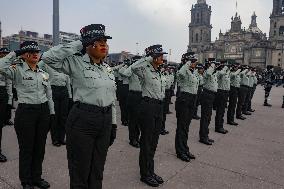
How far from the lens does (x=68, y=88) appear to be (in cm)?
700

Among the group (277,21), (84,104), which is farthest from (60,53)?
(277,21)

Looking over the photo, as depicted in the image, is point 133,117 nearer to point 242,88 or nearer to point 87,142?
point 87,142

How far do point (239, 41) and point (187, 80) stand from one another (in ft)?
269

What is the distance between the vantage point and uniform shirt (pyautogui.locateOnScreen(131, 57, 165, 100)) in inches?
193

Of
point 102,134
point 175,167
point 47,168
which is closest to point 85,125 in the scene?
point 102,134

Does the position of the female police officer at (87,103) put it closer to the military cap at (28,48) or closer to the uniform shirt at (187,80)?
the military cap at (28,48)

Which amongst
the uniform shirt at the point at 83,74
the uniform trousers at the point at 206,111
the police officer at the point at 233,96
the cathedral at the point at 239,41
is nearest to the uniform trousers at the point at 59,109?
→ the uniform trousers at the point at 206,111

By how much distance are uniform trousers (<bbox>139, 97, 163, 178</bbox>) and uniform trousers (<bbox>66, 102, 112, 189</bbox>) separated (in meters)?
1.44

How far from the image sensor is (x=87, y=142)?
321cm

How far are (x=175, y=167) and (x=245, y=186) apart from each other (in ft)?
4.21

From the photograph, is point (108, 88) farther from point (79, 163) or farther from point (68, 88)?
point (68, 88)

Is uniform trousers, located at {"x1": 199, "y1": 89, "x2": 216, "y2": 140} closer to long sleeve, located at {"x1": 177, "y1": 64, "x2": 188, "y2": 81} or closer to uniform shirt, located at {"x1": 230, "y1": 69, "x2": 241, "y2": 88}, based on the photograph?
long sleeve, located at {"x1": 177, "y1": 64, "x2": 188, "y2": 81}

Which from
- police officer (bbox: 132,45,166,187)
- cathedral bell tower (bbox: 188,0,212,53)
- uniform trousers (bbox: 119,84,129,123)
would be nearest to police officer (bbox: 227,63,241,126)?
uniform trousers (bbox: 119,84,129,123)

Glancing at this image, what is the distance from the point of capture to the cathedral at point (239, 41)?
75000 mm
